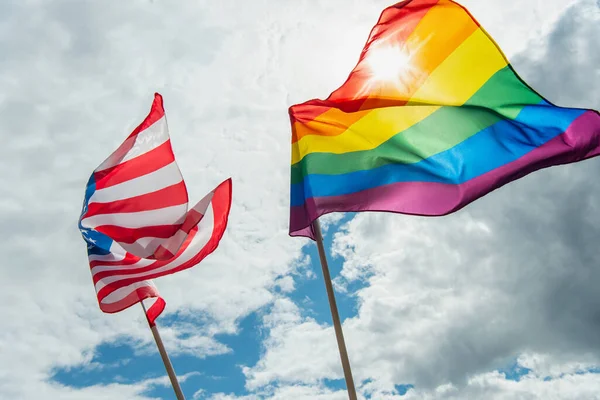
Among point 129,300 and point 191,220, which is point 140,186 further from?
point 129,300

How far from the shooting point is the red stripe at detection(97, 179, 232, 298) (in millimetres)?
16234

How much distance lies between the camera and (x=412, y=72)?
14.4 metres

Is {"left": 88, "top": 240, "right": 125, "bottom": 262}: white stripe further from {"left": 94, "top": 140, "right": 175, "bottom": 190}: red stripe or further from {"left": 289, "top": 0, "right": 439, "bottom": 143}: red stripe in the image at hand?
{"left": 289, "top": 0, "right": 439, "bottom": 143}: red stripe

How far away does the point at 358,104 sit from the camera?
47.2 feet

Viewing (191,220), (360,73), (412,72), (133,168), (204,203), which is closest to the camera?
(412,72)

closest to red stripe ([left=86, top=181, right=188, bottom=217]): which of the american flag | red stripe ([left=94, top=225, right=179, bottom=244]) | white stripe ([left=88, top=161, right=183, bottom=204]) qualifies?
the american flag

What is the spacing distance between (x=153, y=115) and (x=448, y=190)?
8935 millimetres

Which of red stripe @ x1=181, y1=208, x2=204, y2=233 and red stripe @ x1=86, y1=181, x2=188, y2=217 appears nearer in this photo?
red stripe @ x1=181, y1=208, x2=204, y2=233

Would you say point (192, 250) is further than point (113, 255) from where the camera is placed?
No

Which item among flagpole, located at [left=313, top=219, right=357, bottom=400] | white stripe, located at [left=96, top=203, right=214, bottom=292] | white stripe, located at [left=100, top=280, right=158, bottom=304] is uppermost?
white stripe, located at [left=96, top=203, right=214, bottom=292]

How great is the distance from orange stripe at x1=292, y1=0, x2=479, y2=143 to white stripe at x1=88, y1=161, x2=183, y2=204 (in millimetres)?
4846

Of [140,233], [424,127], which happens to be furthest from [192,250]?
[424,127]

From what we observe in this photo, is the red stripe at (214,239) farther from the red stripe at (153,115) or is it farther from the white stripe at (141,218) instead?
the red stripe at (153,115)

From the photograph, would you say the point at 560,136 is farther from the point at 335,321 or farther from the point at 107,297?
the point at 107,297
